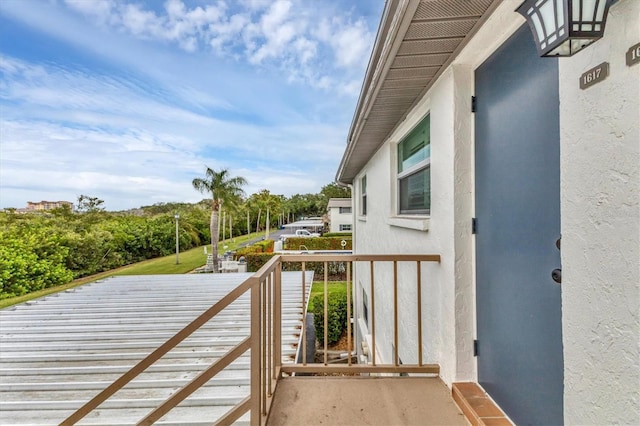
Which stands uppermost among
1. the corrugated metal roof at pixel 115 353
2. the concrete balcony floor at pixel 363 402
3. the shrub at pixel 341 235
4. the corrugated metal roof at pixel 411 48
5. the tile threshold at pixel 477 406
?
the corrugated metal roof at pixel 411 48

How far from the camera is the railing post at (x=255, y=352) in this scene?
1479 mm

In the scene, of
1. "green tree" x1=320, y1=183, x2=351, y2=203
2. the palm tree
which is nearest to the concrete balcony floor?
the palm tree

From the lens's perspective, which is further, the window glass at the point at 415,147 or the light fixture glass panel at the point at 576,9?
the window glass at the point at 415,147

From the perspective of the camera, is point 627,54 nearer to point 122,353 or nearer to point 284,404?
point 284,404

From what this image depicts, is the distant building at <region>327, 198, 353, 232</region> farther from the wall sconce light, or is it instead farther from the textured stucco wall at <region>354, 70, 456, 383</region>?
the wall sconce light

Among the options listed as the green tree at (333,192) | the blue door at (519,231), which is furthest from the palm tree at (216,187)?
the green tree at (333,192)

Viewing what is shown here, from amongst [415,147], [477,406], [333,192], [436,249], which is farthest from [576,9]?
[333,192]

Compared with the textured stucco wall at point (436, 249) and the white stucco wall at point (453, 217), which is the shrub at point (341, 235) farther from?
the white stucco wall at point (453, 217)

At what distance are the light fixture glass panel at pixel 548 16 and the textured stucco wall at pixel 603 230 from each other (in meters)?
0.19

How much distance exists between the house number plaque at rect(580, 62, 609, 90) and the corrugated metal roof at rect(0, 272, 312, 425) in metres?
→ 2.93

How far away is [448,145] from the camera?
2.24 meters

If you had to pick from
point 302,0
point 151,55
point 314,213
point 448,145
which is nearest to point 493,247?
point 448,145

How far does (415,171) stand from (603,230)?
241cm

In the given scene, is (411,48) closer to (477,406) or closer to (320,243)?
(477,406)
